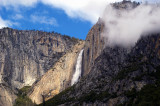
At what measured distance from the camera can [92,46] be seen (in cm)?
18838

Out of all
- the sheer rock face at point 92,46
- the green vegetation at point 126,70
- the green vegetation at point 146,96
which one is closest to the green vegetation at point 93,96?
the green vegetation at point 126,70

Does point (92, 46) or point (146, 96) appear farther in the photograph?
point (92, 46)

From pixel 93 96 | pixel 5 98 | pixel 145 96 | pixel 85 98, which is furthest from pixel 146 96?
pixel 5 98

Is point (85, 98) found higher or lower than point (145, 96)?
higher

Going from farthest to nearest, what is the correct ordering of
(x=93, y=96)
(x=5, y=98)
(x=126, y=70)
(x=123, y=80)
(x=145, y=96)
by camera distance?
(x=5, y=98)
(x=93, y=96)
(x=126, y=70)
(x=123, y=80)
(x=145, y=96)

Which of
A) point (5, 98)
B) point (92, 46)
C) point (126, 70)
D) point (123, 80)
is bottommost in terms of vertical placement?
point (123, 80)

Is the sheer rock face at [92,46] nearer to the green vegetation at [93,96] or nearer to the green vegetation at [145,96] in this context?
the green vegetation at [93,96]

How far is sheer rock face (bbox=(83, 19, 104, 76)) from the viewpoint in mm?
180000

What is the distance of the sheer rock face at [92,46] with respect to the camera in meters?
180

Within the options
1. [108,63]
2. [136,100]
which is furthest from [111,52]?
[136,100]

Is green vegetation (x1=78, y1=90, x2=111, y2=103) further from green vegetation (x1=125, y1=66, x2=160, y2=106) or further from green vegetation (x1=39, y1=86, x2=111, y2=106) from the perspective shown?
green vegetation (x1=125, y1=66, x2=160, y2=106)

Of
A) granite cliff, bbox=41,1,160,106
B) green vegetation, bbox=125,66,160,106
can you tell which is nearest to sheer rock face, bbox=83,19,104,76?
granite cliff, bbox=41,1,160,106

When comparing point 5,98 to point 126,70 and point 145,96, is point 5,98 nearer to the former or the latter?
point 126,70

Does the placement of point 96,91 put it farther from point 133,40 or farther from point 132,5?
point 132,5
